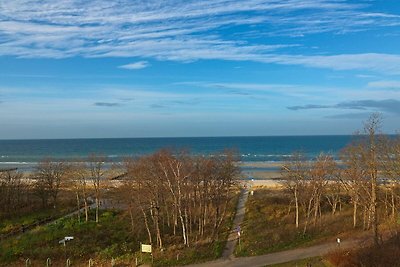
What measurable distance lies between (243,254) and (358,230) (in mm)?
10136

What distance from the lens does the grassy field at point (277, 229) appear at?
2667 centimetres

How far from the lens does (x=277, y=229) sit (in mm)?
31141

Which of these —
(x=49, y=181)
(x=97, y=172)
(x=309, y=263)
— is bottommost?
(x=309, y=263)

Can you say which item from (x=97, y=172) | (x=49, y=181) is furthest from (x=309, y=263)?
(x=49, y=181)

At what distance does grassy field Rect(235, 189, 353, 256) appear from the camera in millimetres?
26670

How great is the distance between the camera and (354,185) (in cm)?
3169

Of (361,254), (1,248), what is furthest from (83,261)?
(361,254)

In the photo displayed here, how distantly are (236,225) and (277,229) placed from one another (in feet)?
11.8

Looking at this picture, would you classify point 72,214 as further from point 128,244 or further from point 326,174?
point 326,174

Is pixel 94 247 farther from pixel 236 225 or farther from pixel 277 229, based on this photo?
pixel 277 229

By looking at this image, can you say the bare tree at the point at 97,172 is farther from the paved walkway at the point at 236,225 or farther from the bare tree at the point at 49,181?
the paved walkway at the point at 236,225

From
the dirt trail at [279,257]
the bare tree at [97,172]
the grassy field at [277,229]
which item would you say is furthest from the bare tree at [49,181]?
the dirt trail at [279,257]

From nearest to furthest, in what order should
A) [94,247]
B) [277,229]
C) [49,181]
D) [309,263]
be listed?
[309,263] → [94,247] → [277,229] → [49,181]

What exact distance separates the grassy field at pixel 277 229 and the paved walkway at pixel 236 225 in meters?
0.47
